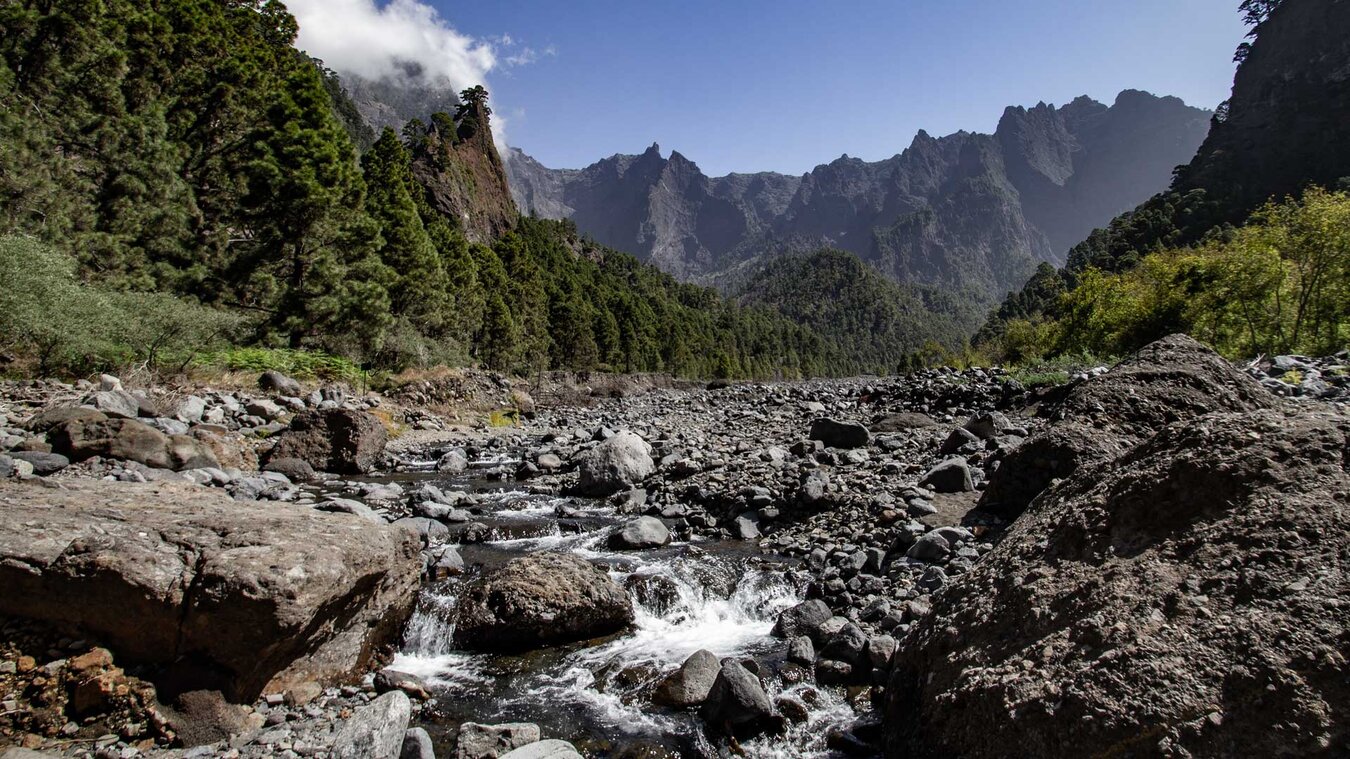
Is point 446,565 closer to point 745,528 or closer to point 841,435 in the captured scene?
point 745,528

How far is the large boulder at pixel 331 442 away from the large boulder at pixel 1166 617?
13689 millimetres

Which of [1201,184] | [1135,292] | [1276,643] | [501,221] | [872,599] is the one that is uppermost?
[1201,184]

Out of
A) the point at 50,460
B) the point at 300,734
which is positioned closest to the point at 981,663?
the point at 300,734

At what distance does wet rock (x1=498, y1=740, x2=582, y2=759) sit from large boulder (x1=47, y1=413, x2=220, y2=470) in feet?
31.2

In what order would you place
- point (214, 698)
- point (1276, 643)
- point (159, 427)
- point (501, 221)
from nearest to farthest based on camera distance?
point (1276, 643)
point (214, 698)
point (159, 427)
point (501, 221)

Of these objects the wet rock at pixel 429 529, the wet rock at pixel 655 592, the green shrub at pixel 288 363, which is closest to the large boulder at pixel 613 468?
the wet rock at pixel 429 529

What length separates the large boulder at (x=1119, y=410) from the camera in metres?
7.65

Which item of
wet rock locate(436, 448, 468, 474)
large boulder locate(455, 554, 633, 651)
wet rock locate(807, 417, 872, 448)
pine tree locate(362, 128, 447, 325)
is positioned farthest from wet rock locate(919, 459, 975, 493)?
pine tree locate(362, 128, 447, 325)

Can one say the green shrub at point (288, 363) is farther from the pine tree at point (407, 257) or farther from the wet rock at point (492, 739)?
the wet rock at point (492, 739)

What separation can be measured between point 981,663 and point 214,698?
501 cm

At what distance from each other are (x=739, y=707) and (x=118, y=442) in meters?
10.6

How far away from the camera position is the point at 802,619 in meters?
6.17

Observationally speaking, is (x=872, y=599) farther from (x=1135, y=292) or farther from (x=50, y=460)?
(x=1135, y=292)

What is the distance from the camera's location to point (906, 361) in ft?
461
